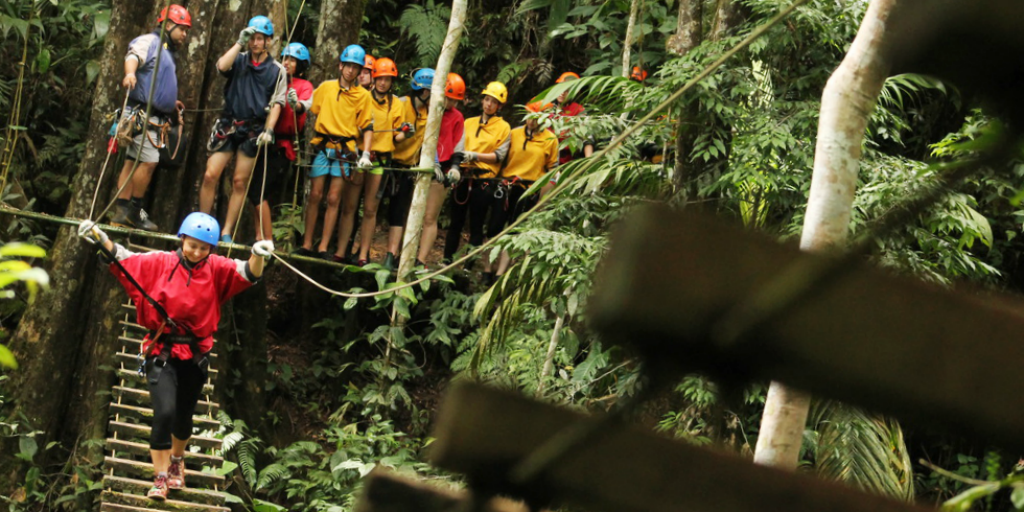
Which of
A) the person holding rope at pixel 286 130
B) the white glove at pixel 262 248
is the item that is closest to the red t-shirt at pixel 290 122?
the person holding rope at pixel 286 130

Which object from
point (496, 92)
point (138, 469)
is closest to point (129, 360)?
Answer: point (138, 469)

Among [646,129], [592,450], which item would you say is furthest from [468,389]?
[646,129]

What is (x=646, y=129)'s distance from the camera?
6.66 meters

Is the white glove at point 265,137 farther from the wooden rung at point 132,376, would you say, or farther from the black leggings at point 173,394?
the black leggings at point 173,394

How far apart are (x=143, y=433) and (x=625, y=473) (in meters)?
6.58

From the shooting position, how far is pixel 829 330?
1657 mm

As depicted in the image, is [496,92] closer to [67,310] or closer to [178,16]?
[178,16]

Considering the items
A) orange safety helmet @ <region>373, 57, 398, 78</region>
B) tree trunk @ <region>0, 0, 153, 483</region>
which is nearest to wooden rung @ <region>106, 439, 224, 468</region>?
tree trunk @ <region>0, 0, 153, 483</region>

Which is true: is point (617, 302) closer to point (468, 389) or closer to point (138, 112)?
point (468, 389)

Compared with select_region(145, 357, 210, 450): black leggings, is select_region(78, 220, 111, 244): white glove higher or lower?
higher

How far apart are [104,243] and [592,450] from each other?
543 centimetres

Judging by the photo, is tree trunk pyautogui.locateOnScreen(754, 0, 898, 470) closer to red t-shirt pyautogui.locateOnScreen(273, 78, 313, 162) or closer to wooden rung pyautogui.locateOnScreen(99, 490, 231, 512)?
wooden rung pyautogui.locateOnScreen(99, 490, 231, 512)

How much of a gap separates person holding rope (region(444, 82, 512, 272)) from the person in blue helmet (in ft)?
5.56

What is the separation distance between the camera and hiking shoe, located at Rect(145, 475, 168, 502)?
6969 mm
